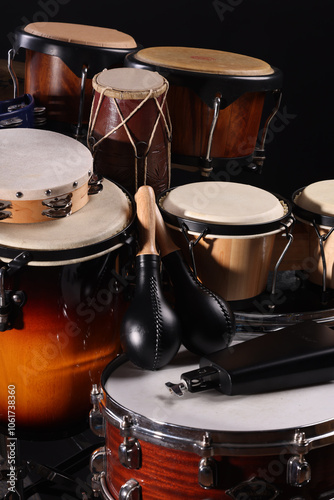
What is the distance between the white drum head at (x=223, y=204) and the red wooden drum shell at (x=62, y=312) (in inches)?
5.8

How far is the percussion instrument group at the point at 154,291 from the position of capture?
1.36m

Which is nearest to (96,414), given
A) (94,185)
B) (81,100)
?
(94,185)

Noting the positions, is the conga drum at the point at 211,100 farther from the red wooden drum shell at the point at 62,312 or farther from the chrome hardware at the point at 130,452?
the chrome hardware at the point at 130,452

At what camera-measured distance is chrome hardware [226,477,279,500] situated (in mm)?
1353

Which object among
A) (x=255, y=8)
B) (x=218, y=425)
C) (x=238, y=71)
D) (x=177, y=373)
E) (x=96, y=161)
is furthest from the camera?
(x=255, y=8)

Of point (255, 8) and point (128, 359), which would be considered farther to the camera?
point (255, 8)

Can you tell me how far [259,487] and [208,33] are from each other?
2513 millimetres

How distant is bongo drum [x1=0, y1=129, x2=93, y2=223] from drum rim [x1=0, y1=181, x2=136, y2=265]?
0.33 ft

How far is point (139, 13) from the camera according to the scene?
328cm

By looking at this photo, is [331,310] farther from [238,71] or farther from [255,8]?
[255,8]

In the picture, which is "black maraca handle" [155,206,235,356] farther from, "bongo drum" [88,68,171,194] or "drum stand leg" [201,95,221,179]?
"drum stand leg" [201,95,221,179]

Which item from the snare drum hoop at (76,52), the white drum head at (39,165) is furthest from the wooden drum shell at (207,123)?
the white drum head at (39,165)

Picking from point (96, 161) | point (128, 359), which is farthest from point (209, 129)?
point (128, 359)

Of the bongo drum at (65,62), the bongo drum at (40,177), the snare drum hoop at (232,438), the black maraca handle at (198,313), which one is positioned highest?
the bongo drum at (65,62)
